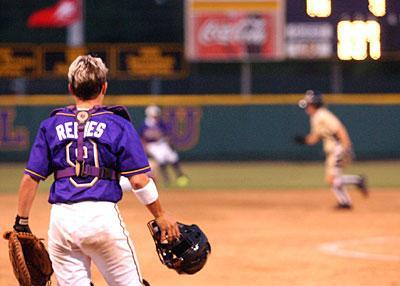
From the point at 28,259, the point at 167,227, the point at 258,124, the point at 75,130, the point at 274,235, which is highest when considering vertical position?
the point at 75,130

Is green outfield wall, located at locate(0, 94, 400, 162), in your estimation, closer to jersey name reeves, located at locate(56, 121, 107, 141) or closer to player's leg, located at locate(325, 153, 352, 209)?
player's leg, located at locate(325, 153, 352, 209)

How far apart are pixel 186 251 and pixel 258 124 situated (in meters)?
21.8

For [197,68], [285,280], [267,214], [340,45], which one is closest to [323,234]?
[267,214]

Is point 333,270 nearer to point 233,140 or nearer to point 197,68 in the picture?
point 233,140

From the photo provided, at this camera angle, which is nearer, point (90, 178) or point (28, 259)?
point (90, 178)

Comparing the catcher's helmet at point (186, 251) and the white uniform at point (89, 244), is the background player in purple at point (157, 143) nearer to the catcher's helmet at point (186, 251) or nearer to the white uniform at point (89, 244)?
the catcher's helmet at point (186, 251)

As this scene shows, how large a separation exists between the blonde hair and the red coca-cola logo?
19936 millimetres

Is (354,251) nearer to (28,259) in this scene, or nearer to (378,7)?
(28,259)

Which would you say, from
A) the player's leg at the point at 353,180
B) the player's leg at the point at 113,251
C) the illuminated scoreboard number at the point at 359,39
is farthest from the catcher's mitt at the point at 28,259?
the illuminated scoreboard number at the point at 359,39

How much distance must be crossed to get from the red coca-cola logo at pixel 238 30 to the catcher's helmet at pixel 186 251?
19.6 metres

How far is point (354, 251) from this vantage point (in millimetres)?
12023

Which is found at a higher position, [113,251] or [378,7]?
[378,7]

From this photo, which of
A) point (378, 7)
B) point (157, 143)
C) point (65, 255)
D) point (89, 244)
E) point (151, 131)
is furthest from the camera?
point (157, 143)

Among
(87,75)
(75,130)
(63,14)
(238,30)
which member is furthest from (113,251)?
(63,14)
